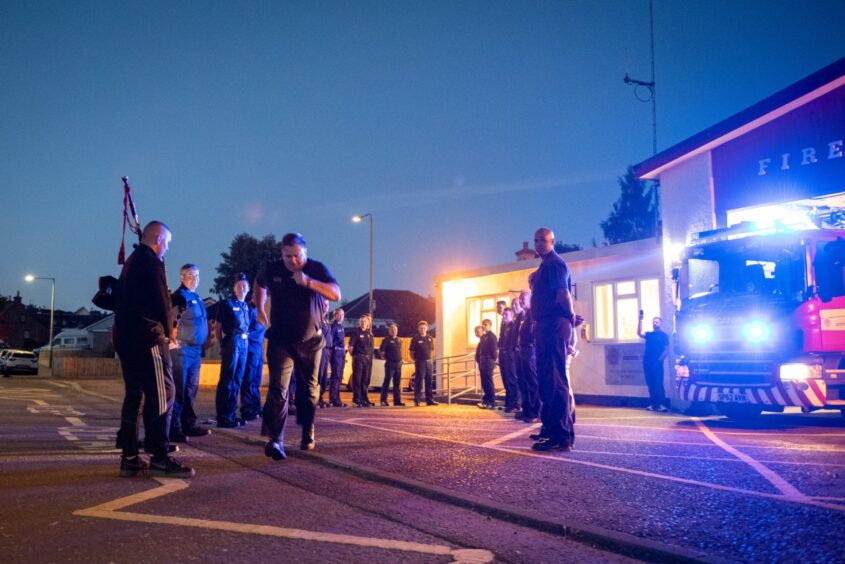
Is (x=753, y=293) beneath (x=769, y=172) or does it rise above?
beneath

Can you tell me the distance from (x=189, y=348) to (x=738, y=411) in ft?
29.5

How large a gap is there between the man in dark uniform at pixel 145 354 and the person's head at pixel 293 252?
1.12m

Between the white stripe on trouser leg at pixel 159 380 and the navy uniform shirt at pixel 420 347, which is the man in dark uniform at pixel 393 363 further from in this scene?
the white stripe on trouser leg at pixel 159 380

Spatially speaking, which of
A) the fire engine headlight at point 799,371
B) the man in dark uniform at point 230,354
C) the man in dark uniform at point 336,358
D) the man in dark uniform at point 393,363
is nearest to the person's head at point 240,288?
the man in dark uniform at point 230,354

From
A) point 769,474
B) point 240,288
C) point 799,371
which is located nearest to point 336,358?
point 240,288

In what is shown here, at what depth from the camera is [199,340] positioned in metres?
8.33

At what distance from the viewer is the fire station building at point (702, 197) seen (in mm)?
12914

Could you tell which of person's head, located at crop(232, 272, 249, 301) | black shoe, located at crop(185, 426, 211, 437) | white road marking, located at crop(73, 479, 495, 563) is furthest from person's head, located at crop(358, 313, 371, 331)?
white road marking, located at crop(73, 479, 495, 563)

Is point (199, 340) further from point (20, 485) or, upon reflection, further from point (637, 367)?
point (637, 367)

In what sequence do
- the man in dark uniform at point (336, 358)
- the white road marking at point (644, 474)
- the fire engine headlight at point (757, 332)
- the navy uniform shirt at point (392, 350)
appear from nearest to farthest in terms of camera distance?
the white road marking at point (644, 474) → the fire engine headlight at point (757, 332) → the man in dark uniform at point (336, 358) → the navy uniform shirt at point (392, 350)

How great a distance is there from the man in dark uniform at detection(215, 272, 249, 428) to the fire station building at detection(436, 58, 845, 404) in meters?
7.98

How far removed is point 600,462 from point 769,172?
9.98 meters

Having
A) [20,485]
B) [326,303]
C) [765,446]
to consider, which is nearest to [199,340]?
[326,303]

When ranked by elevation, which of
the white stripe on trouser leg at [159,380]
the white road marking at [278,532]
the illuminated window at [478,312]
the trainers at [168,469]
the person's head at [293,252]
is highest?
the illuminated window at [478,312]
